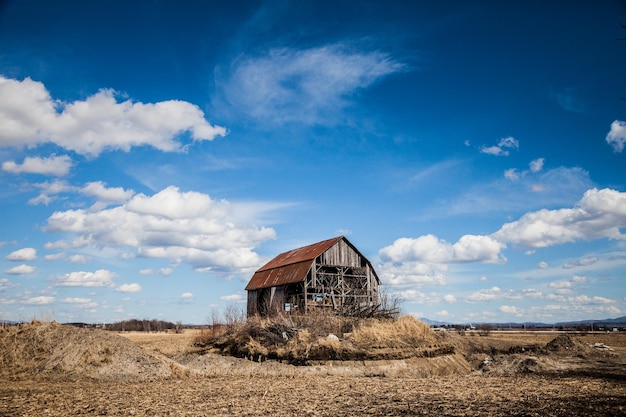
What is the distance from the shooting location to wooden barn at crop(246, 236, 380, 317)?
3122cm

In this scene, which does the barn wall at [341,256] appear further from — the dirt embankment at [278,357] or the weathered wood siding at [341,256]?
the dirt embankment at [278,357]

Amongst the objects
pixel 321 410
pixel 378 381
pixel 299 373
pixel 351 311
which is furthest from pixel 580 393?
pixel 351 311

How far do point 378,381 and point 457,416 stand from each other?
626cm

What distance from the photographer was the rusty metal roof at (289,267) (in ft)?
104

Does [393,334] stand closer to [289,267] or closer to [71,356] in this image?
[289,267]

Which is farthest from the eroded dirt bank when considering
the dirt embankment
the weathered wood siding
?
the weathered wood siding

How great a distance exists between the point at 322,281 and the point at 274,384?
58.1 feet

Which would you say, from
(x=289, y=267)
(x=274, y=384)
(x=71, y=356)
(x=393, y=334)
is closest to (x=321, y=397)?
(x=274, y=384)

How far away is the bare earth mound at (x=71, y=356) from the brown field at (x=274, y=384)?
0.04m

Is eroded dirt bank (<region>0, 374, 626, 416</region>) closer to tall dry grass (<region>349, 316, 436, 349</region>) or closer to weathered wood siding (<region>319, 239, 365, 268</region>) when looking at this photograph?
tall dry grass (<region>349, 316, 436, 349</region>)

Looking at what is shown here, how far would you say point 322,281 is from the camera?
31922mm

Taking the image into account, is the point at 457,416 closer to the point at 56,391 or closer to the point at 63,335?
the point at 56,391

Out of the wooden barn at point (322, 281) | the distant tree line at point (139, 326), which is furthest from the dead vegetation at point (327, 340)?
the distant tree line at point (139, 326)

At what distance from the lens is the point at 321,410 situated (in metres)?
9.97
